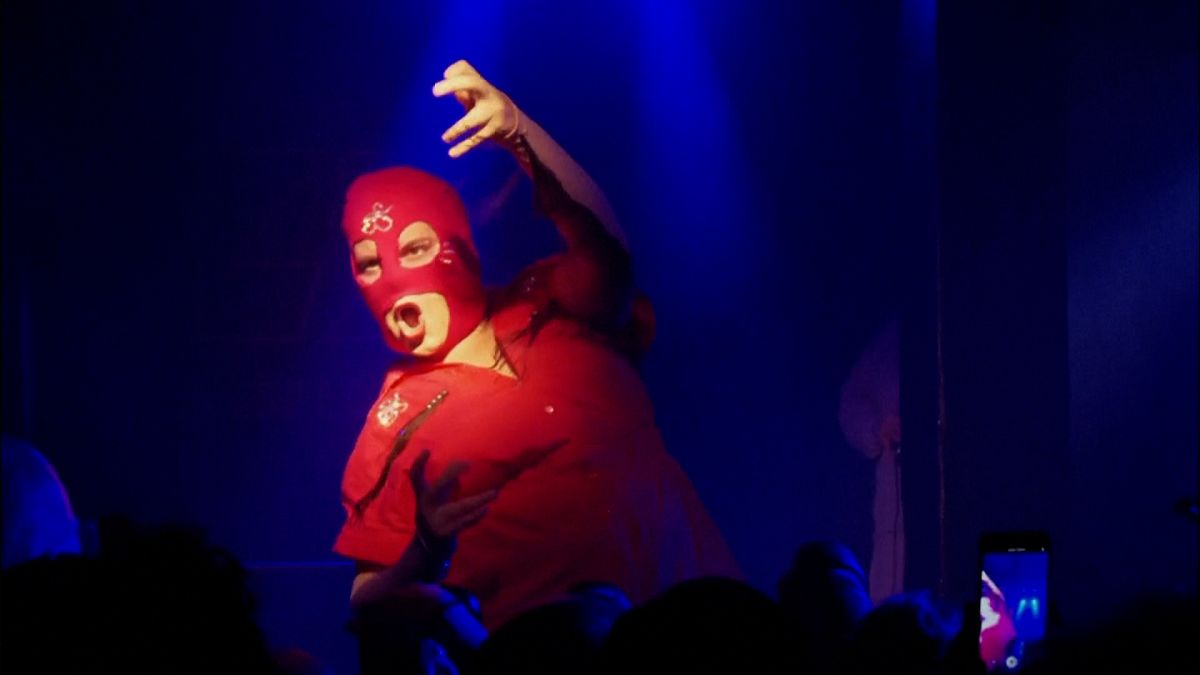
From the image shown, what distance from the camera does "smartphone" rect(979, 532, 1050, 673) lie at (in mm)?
2701

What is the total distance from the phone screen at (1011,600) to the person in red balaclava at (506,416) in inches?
47.0

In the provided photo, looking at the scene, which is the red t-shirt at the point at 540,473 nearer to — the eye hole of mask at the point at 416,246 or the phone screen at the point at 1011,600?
the eye hole of mask at the point at 416,246

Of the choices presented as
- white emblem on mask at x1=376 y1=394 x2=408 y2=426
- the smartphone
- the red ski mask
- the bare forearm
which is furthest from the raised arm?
the smartphone

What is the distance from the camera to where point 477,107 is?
367 cm

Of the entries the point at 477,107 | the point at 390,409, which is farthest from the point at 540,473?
the point at 477,107

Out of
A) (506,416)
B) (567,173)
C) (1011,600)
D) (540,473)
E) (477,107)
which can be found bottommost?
(1011,600)

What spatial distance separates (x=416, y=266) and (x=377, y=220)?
8.3 inches

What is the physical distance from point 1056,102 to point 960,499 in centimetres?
118

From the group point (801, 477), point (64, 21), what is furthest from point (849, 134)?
point (64, 21)

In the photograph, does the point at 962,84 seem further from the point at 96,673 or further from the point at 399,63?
the point at 96,673

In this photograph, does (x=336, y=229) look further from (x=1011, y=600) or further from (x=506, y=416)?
(x=1011, y=600)

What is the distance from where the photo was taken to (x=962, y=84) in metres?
3.45

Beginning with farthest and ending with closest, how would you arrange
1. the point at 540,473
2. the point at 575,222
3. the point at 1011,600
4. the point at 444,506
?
the point at 575,222
the point at 540,473
the point at 444,506
the point at 1011,600

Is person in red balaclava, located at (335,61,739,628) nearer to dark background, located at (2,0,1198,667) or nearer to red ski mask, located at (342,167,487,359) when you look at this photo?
red ski mask, located at (342,167,487,359)
